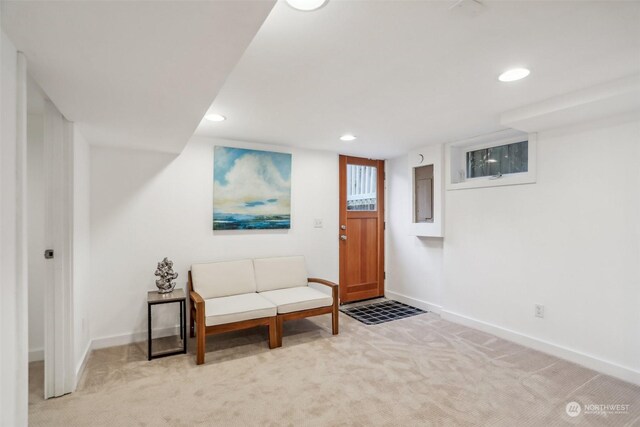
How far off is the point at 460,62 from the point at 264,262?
9.39 ft

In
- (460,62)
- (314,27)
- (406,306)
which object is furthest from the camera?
(406,306)

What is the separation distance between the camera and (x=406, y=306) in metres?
4.63

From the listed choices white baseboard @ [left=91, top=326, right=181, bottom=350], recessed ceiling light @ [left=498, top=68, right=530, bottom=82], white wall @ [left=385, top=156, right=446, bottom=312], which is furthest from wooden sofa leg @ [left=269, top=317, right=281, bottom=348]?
recessed ceiling light @ [left=498, top=68, right=530, bottom=82]

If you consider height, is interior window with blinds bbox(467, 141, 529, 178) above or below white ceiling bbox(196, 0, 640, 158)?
below

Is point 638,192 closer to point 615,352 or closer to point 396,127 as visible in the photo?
point 615,352

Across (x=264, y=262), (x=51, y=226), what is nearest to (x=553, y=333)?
(x=264, y=262)

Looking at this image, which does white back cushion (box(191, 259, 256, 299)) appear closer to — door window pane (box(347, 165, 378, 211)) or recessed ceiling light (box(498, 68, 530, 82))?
door window pane (box(347, 165, 378, 211))

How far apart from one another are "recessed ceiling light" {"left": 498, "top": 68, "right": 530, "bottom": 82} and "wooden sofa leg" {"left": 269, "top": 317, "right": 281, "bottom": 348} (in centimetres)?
275

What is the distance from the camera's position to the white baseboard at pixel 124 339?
3133 millimetres

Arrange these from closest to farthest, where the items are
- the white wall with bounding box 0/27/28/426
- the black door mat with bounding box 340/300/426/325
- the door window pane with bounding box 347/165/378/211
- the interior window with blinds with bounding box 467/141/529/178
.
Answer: the white wall with bounding box 0/27/28/426
the interior window with blinds with bounding box 467/141/529/178
the black door mat with bounding box 340/300/426/325
the door window pane with bounding box 347/165/378/211

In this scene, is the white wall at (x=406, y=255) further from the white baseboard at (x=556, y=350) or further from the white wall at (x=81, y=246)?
the white wall at (x=81, y=246)

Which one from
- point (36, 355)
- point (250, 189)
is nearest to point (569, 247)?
point (250, 189)

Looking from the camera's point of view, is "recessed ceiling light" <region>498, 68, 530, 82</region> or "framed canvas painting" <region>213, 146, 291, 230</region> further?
"framed canvas painting" <region>213, 146, 291, 230</region>

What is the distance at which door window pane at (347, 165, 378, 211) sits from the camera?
4.80m
